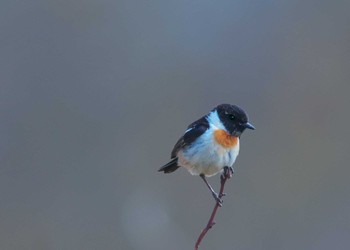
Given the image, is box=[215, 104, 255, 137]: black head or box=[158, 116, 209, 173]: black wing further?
box=[158, 116, 209, 173]: black wing

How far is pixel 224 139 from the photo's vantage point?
418cm

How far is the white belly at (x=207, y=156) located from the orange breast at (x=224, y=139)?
0.02m

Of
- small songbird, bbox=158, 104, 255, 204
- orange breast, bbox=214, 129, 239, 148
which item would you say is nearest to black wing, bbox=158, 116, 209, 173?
small songbird, bbox=158, 104, 255, 204

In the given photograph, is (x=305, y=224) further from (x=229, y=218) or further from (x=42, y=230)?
(x=42, y=230)

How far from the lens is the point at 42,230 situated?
28.3 feet

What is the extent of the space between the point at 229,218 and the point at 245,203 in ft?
0.87

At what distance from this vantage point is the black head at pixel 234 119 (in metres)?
4.13

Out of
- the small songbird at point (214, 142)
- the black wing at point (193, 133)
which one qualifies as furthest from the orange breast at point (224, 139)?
the black wing at point (193, 133)

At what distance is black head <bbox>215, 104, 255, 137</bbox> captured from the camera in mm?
4133

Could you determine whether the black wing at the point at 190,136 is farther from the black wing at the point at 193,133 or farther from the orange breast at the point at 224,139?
the orange breast at the point at 224,139

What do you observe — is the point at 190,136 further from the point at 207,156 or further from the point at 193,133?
the point at 207,156

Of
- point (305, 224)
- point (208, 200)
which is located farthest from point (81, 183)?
point (305, 224)

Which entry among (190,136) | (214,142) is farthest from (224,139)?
(190,136)

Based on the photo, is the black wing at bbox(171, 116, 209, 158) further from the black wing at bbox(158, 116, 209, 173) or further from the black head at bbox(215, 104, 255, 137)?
the black head at bbox(215, 104, 255, 137)
